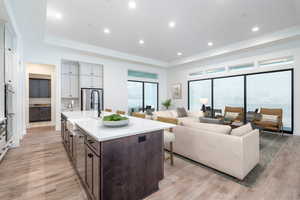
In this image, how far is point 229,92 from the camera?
6016 mm

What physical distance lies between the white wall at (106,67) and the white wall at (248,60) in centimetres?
127

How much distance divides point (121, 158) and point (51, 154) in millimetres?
2499

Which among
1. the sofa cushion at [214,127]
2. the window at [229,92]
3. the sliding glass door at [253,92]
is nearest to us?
the sofa cushion at [214,127]

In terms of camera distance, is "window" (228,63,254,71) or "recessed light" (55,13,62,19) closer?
"recessed light" (55,13,62,19)

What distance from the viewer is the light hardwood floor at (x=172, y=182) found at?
173 centimetres

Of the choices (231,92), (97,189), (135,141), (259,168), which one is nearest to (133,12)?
(135,141)

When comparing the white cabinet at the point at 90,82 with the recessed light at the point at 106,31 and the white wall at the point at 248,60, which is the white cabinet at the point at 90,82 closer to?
the recessed light at the point at 106,31

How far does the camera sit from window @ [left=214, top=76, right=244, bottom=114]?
569 centimetres

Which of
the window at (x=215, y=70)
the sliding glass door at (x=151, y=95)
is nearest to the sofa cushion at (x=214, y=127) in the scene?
the window at (x=215, y=70)

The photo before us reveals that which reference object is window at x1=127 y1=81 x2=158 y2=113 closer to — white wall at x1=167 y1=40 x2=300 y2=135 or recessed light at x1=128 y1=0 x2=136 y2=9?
white wall at x1=167 y1=40 x2=300 y2=135

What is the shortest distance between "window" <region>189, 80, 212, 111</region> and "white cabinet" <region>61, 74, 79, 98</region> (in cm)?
577

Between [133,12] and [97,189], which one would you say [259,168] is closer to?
Answer: [97,189]

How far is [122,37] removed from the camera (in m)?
4.60

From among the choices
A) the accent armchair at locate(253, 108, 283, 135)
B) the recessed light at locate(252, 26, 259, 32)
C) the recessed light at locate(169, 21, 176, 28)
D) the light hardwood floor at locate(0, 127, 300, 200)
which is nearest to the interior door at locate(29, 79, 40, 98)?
the light hardwood floor at locate(0, 127, 300, 200)
